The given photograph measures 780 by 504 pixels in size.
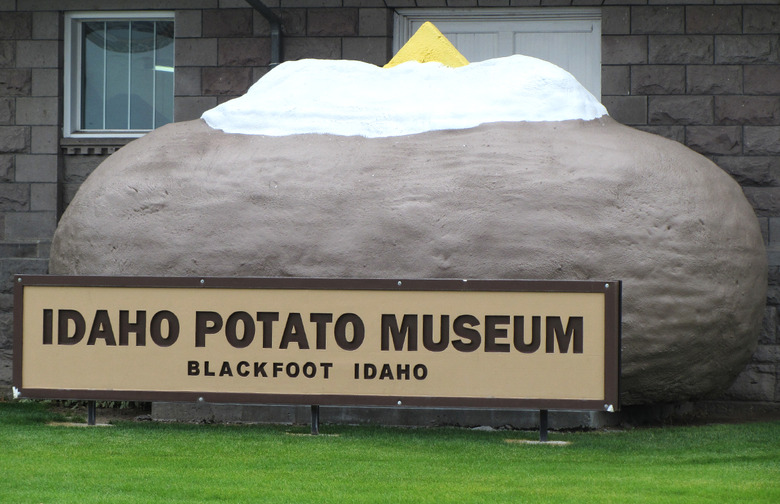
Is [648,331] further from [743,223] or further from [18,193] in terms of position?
[18,193]

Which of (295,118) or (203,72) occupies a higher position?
(203,72)

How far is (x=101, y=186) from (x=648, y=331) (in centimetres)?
363

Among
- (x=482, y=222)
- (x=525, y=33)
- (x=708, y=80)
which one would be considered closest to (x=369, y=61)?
(x=525, y=33)

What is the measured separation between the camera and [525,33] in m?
9.87

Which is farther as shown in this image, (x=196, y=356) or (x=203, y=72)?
(x=203, y=72)

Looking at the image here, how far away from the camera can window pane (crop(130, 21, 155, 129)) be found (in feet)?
33.5

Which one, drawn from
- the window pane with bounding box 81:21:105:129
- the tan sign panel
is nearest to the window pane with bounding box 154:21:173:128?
the window pane with bounding box 81:21:105:129

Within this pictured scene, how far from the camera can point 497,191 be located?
22.5ft

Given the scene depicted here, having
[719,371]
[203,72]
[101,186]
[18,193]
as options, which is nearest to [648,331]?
[719,371]

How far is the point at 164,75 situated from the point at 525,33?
10.5ft

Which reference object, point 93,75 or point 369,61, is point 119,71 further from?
point 369,61

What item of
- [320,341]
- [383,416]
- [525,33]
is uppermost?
[525,33]

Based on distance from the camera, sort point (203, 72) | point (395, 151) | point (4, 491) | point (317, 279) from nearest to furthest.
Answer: point (4, 491)
point (317, 279)
point (395, 151)
point (203, 72)

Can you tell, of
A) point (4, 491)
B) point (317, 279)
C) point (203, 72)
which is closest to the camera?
point (4, 491)
